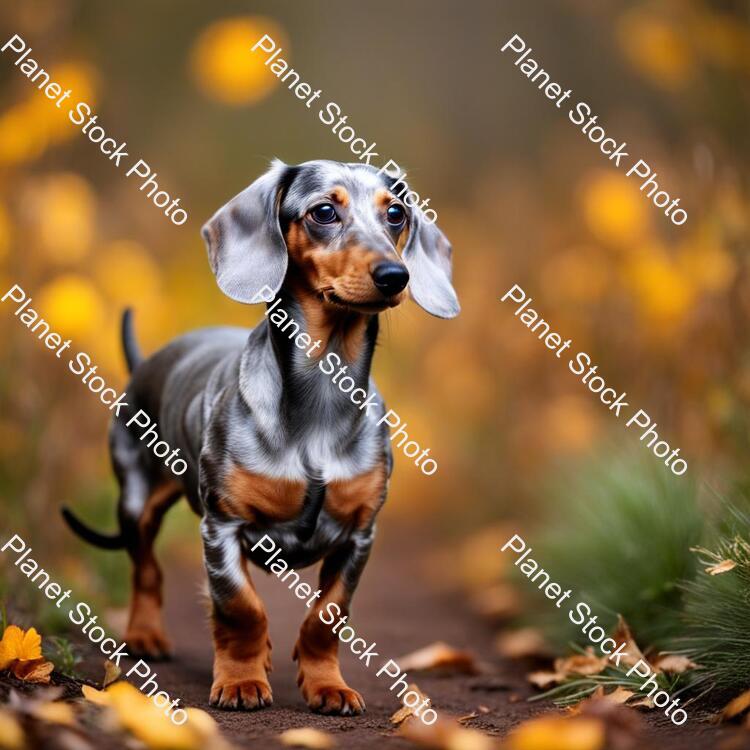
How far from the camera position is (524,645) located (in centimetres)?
432

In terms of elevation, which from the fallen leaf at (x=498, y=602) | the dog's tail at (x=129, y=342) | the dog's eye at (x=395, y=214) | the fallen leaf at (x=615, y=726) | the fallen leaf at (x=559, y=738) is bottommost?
the fallen leaf at (x=498, y=602)

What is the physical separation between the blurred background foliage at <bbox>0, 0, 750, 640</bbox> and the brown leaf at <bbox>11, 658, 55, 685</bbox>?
167 centimetres

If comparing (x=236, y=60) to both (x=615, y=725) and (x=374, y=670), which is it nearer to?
(x=374, y=670)

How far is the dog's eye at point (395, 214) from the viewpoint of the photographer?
127 inches

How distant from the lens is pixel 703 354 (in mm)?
4789

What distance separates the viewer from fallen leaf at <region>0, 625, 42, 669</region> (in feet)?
9.27

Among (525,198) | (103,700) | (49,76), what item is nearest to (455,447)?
(525,198)

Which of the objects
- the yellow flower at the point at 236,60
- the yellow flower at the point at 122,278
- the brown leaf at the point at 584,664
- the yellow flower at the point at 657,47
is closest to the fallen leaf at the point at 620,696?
the brown leaf at the point at 584,664

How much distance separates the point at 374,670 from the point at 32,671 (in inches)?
53.3

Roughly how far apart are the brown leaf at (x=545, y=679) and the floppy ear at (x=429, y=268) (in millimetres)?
1205

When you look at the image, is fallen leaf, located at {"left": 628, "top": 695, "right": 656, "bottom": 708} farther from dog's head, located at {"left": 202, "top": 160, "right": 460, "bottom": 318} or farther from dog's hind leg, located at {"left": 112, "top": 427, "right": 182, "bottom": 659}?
dog's hind leg, located at {"left": 112, "top": 427, "right": 182, "bottom": 659}

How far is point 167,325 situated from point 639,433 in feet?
9.59

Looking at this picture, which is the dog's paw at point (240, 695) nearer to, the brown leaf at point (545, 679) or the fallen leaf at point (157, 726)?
the fallen leaf at point (157, 726)

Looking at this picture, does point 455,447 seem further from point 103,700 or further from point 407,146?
point 103,700
